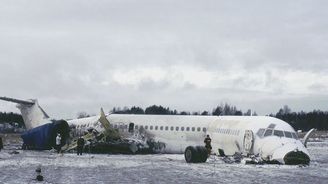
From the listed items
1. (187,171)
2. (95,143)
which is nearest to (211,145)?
(95,143)

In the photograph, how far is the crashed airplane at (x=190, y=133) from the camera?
31.9 m

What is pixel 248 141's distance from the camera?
34156 mm

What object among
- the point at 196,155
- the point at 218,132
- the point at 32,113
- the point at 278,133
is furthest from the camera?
the point at 32,113

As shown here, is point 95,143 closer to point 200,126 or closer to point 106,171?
point 200,126

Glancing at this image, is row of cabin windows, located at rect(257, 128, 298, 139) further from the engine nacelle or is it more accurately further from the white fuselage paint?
the engine nacelle

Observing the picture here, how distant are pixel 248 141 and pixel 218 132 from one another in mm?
5068

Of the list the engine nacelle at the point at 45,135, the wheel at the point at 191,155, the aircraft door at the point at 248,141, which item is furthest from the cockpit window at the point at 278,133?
the engine nacelle at the point at 45,135

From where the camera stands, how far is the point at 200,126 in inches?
1661

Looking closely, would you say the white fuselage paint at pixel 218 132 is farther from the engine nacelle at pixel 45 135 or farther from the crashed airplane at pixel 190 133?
the engine nacelle at pixel 45 135

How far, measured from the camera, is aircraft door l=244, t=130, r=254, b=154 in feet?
111

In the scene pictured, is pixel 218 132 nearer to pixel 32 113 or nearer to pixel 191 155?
pixel 191 155

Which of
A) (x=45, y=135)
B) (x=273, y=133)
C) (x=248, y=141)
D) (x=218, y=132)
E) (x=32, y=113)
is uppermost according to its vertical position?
(x=32, y=113)

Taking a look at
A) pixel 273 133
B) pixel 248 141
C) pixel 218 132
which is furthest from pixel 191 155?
pixel 218 132

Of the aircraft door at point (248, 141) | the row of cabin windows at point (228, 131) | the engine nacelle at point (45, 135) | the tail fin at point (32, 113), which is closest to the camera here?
the aircraft door at point (248, 141)
